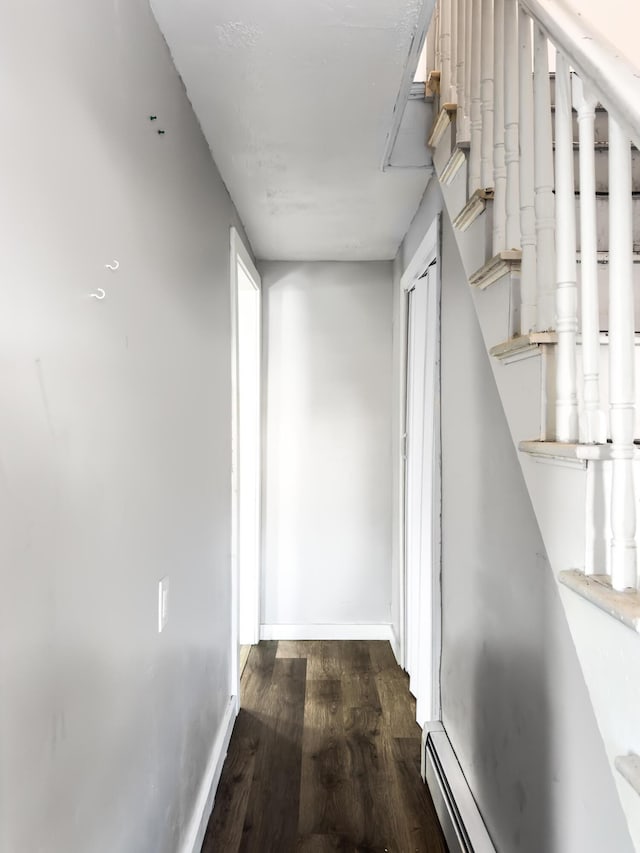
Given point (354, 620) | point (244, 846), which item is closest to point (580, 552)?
point (244, 846)

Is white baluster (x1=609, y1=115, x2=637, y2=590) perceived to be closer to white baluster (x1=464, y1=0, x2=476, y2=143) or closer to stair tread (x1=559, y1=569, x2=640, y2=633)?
stair tread (x1=559, y1=569, x2=640, y2=633)

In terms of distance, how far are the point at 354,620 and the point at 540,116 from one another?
286 centimetres

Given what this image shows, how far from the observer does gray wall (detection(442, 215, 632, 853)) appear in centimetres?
105

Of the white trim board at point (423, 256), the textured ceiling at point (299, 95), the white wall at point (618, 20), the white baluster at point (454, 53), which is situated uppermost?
the white wall at point (618, 20)

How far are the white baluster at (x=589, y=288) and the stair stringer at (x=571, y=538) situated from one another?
0.08 m

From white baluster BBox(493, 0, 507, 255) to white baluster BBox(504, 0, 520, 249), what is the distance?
0.02 m

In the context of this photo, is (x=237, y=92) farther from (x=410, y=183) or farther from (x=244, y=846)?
(x=244, y=846)

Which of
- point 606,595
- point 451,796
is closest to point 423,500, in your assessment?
point 451,796

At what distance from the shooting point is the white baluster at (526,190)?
1078 millimetres

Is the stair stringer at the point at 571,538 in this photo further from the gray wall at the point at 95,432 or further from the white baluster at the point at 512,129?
the gray wall at the point at 95,432

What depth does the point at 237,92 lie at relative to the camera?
4.86ft

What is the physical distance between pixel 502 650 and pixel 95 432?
46.5 inches

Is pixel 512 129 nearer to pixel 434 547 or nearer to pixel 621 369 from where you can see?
pixel 621 369

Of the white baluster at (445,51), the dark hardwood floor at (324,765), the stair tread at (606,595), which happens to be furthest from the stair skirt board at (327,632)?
the white baluster at (445,51)
